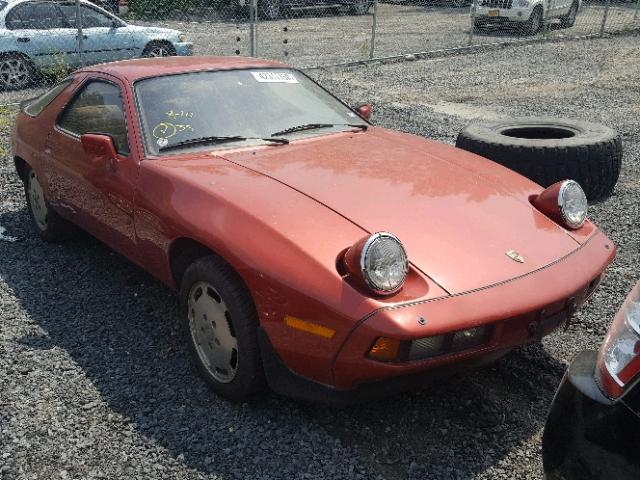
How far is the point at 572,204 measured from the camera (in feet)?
10.3

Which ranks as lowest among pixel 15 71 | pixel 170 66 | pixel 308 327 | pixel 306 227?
pixel 15 71

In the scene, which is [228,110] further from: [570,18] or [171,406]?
[570,18]

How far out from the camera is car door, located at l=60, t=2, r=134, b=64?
10.2m

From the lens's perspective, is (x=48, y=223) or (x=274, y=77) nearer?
(x=274, y=77)

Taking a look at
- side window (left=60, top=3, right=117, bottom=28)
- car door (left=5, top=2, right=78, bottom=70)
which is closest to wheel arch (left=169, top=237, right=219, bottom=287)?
car door (left=5, top=2, right=78, bottom=70)

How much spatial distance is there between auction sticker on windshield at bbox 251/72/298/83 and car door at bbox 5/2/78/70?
7065mm

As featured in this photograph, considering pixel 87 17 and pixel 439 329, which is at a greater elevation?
pixel 439 329

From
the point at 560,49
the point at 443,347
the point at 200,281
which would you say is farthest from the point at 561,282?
the point at 560,49

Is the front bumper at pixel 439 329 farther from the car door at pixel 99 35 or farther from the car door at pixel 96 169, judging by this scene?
the car door at pixel 99 35

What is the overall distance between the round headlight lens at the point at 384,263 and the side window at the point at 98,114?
1.69m

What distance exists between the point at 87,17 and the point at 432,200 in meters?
9.05

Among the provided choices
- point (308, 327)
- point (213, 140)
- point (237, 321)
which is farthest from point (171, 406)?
point (213, 140)

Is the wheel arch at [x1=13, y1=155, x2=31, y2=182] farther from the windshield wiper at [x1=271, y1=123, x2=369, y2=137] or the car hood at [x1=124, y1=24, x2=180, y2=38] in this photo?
the car hood at [x1=124, y1=24, x2=180, y2=38]

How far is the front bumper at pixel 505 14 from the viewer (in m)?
15.9
